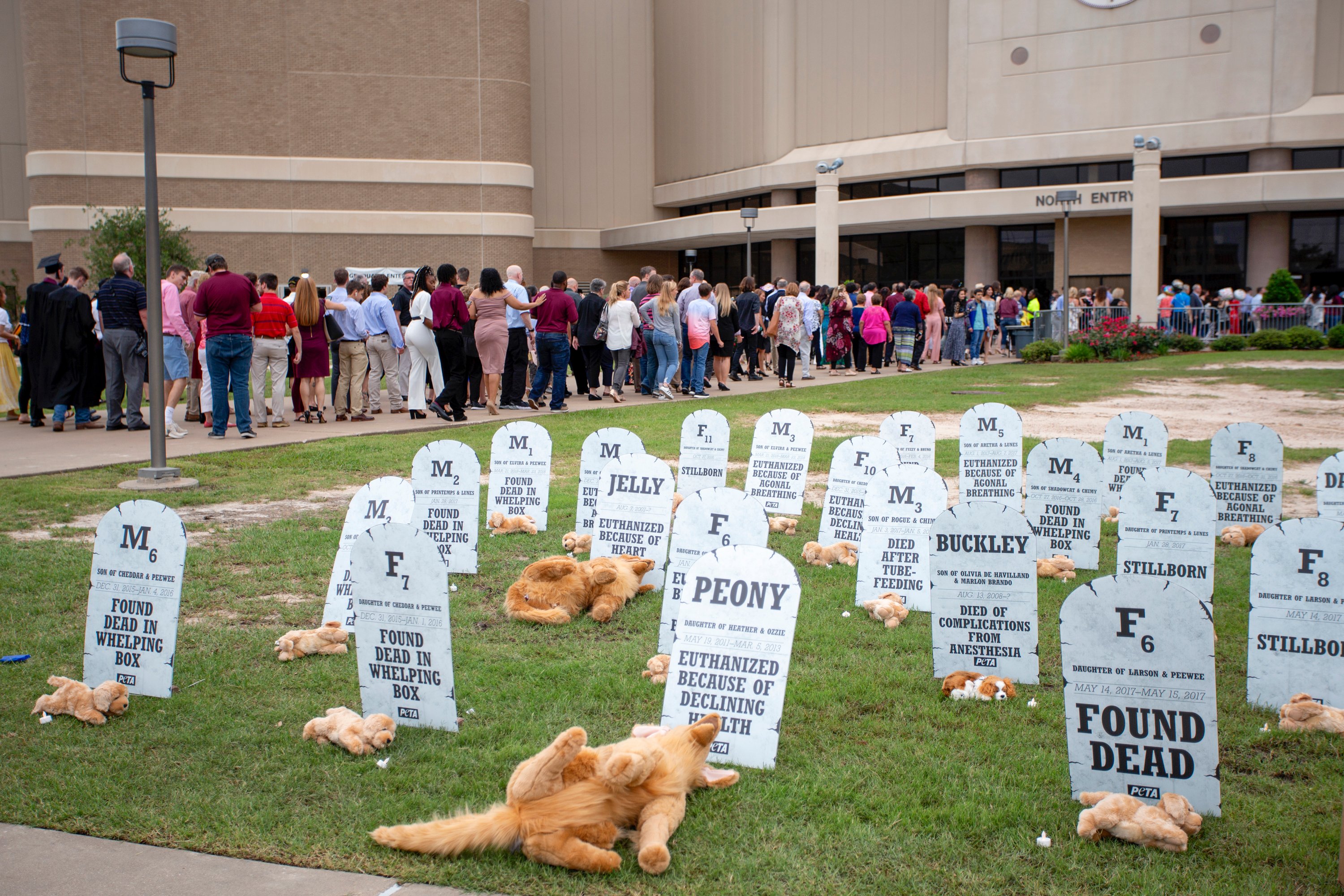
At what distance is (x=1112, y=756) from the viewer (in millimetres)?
3721

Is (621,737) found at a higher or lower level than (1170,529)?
lower

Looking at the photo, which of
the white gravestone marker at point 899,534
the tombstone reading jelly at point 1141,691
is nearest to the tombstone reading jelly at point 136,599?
the white gravestone marker at point 899,534

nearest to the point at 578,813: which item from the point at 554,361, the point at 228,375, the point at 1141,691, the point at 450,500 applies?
the point at 1141,691

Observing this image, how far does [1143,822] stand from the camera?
3486 millimetres

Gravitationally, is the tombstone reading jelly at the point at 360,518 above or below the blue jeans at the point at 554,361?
below

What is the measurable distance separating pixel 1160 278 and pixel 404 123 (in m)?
29.4

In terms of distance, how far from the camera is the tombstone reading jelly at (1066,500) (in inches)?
265

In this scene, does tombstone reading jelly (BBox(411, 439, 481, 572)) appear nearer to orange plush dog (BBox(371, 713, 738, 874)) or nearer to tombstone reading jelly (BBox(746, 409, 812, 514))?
tombstone reading jelly (BBox(746, 409, 812, 514))

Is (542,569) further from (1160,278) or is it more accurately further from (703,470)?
(1160,278)

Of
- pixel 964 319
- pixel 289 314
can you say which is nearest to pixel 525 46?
pixel 964 319

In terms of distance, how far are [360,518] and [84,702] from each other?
1.54 m

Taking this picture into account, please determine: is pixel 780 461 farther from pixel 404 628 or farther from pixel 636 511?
pixel 404 628

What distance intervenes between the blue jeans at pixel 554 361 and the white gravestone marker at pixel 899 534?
1031 centimetres

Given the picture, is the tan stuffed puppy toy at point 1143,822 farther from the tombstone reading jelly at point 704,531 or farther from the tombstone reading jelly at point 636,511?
the tombstone reading jelly at point 636,511
